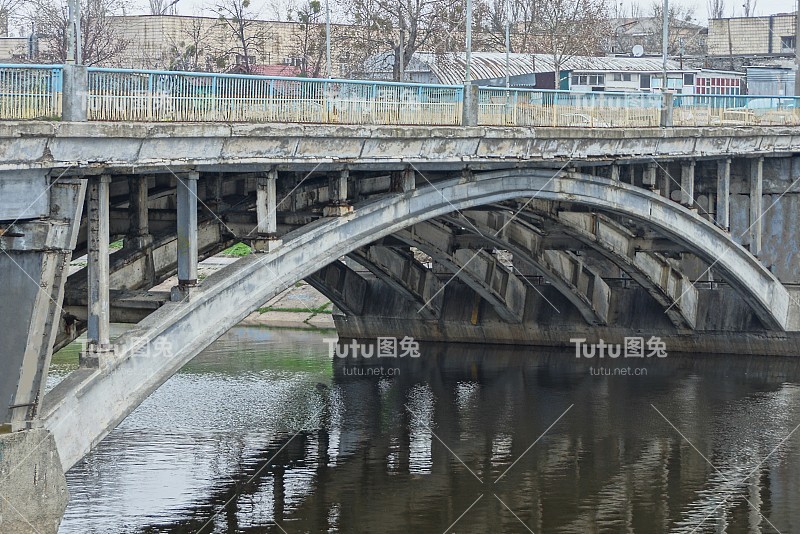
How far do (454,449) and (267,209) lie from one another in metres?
11.2

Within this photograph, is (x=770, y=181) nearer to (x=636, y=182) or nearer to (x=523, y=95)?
(x=636, y=182)

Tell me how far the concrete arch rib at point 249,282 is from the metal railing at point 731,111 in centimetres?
321

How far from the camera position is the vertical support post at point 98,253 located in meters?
20.5

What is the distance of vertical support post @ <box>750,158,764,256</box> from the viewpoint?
141ft

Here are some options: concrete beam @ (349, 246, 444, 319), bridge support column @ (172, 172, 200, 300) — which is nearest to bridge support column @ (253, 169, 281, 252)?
bridge support column @ (172, 172, 200, 300)

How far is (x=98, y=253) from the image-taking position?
20469 mm

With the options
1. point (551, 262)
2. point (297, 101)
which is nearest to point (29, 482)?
point (297, 101)

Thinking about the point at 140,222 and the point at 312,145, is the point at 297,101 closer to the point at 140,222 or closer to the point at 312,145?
the point at 312,145

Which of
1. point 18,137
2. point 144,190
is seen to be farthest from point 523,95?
point 18,137

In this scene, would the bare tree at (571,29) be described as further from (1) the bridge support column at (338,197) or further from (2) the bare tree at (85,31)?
(1) the bridge support column at (338,197)

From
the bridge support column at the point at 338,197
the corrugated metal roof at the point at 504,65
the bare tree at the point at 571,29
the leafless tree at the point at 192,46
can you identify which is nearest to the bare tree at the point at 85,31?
the leafless tree at the point at 192,46

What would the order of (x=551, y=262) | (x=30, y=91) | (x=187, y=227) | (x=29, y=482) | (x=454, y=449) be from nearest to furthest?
(x=29, y=482) → (x=30, y=91) → (x=187, y=227) → (x=454, y=449) → (x=551, y=262)

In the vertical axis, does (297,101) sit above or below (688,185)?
above

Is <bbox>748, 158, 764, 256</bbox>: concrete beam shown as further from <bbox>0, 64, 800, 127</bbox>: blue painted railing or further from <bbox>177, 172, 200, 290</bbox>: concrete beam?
<bbox>177, 172, 200, 290</bbox>: concrete beam
